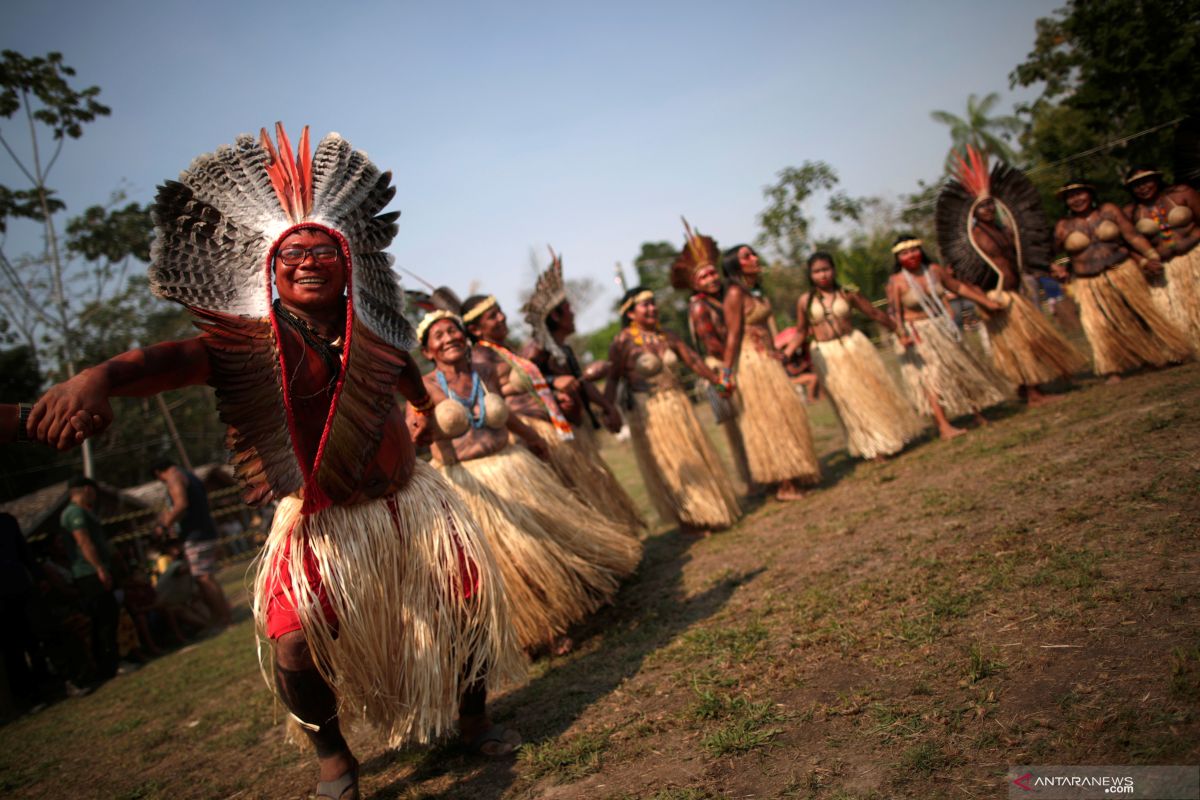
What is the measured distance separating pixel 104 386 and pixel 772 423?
4713mm

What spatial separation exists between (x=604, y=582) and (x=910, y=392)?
3.86m

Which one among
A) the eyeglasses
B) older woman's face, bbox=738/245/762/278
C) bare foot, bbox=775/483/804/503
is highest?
the eyeglasses

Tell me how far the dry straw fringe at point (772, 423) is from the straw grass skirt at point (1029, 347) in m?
1.99

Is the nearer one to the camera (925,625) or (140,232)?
(925,625)

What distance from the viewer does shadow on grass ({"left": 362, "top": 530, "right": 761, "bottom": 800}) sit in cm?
249

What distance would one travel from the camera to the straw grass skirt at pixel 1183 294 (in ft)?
18.2

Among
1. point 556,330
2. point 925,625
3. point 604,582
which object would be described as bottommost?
point 925,625

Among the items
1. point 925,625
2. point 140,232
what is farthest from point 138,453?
point 925,625

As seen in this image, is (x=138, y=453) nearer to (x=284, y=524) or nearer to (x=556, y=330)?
(x=556, y=330)

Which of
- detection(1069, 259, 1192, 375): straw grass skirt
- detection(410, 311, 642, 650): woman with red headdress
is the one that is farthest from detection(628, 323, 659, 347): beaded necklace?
detection(1069, 259, 1192, 375): straw grass skirt

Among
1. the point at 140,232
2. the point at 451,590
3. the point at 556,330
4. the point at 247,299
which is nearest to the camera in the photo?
the point at 247,299

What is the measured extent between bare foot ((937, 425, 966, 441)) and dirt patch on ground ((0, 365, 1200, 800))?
860mm

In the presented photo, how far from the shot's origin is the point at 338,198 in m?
2.29

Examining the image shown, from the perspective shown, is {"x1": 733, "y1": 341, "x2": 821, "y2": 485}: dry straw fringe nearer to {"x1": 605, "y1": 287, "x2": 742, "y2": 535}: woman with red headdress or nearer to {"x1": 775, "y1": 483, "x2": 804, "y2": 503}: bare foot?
{"x1": 775, "y1": 483, "x2": 804, "y2": 503}: bare foot
